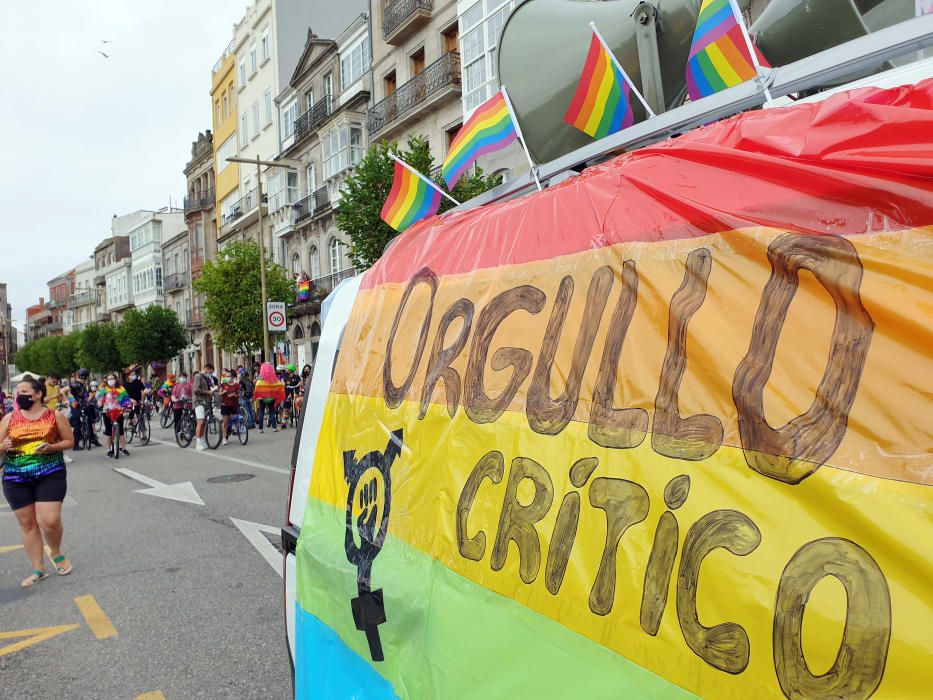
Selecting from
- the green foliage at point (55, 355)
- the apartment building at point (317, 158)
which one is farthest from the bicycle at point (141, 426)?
the green foliage at point (55, 355)

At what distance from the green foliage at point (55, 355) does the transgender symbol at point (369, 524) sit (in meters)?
69.5

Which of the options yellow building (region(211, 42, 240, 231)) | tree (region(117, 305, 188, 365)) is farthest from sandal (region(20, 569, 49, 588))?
tree (region(117, 305, 188, 365))

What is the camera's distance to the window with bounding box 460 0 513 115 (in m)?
19.7

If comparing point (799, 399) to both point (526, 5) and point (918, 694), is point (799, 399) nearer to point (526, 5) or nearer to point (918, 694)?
point (918, 694)

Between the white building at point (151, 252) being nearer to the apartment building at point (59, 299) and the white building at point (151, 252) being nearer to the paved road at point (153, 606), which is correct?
the apartment building at point (59, 299)

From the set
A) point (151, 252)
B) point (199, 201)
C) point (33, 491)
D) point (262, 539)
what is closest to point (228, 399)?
point (262, 539)

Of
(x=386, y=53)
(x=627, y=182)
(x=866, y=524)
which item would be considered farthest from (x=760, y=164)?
(x=386, y=53)

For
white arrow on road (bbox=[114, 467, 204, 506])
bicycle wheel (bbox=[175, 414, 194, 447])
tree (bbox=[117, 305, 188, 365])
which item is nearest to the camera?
white arrow on road (bbox=[114, 467, 204, 506])

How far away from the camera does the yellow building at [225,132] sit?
144 ft

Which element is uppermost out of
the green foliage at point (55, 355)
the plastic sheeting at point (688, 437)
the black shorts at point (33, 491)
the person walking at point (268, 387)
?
the plastic sheeting at point (688, 437)

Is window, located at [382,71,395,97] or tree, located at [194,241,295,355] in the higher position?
window, located at [382,71,395,97]

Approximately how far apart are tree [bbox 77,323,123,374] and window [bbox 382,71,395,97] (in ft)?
123

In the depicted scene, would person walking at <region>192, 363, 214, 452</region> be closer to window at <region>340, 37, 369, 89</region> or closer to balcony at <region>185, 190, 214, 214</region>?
window at <region>340, 37, 369, 89</region>

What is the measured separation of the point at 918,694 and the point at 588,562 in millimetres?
560
